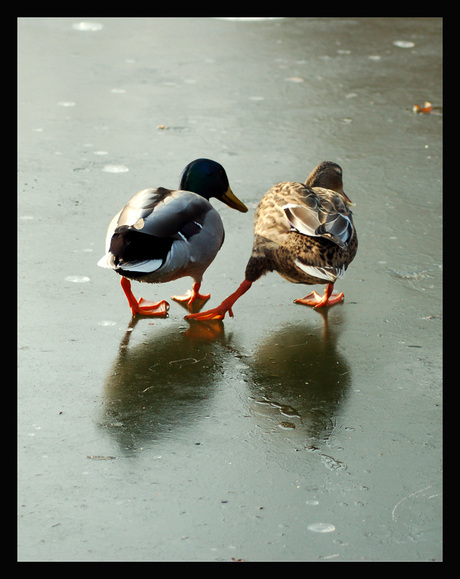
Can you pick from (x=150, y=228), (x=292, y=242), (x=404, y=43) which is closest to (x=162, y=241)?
(x=150, y=228)

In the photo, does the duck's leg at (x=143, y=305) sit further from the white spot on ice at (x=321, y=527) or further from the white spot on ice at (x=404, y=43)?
the white spot on ice at (x=404, y=43)

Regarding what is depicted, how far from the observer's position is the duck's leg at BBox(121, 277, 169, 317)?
14.4ft

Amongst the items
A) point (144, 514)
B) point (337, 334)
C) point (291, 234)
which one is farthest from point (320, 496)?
point (291, 234)

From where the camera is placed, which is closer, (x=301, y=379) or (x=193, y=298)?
(x=301, y=379)

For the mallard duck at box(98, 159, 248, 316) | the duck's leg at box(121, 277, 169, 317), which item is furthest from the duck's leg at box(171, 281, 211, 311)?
the duck's leg at box(121, 277, 169, 317)

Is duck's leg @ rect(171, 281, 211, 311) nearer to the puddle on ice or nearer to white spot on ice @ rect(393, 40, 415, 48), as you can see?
the puddle on ice

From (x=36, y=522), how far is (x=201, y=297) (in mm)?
1943

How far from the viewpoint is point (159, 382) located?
3852 mm

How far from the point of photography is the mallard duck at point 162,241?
4.14m

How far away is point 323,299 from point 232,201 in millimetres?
965

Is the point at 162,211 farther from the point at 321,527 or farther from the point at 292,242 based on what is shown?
the point at 321,527

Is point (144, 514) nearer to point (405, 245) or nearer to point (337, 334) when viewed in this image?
point (337, 334)

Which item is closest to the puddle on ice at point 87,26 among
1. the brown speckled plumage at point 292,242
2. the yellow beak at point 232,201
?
the yellow beak at point 232,201

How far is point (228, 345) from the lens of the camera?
4.22 meters
